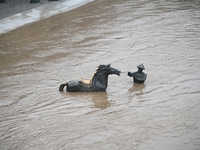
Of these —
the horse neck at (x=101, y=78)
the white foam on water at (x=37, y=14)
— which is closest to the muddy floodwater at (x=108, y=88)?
the horse neck at (x=101, y=78)

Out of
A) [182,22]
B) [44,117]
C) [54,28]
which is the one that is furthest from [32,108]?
[182,22]

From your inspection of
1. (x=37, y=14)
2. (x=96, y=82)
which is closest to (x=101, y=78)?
(x=96, y=82)

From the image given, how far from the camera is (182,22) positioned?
15.9m

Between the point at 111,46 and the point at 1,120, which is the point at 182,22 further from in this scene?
the point at 1,120

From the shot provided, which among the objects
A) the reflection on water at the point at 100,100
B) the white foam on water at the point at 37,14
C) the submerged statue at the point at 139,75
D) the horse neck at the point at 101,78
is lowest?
the reflection on water at the point at 100,100

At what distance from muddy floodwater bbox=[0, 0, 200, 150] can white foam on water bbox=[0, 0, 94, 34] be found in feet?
2.39

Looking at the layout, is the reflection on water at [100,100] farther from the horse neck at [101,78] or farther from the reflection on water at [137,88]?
the reflection on water at [137,88]

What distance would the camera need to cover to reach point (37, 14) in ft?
59.6

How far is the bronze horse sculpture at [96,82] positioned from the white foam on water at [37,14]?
6.91 meters

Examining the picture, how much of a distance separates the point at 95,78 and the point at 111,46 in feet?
13.3

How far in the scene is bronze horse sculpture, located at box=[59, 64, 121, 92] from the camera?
912cm

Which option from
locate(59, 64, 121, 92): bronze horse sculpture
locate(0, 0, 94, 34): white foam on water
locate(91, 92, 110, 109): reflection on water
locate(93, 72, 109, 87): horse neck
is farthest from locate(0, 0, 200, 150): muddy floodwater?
locate(0, 0, 94, 34): white foam on water

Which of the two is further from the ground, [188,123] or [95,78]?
[95,78]

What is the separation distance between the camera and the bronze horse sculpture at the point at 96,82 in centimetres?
912
